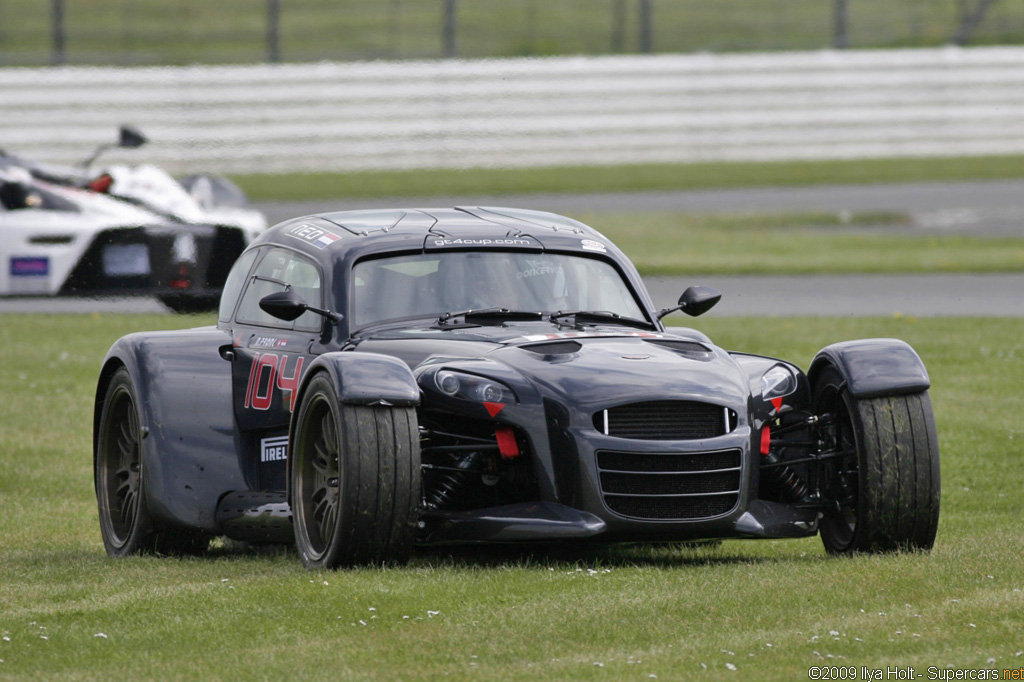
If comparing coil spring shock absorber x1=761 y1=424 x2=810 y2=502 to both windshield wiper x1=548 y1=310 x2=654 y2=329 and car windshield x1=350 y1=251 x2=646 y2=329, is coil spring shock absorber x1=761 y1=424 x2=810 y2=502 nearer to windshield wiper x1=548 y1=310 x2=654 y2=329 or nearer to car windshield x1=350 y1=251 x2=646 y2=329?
windshield wiper x1=548 y1=310 x2=654 y2=329

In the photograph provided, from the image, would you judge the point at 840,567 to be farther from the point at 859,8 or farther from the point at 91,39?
the point at 859,8

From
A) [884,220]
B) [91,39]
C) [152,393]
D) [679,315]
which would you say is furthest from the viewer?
[91,39]

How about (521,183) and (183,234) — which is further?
(521,183)

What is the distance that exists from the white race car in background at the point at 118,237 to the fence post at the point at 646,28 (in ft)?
56.0

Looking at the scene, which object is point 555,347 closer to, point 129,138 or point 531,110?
point 129,138

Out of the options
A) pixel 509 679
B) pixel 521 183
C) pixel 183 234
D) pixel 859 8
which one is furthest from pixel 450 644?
pixel 859 8

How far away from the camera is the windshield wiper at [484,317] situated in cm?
721

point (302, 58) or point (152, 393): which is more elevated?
point (302, 58)

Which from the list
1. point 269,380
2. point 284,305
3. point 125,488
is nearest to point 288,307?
point 284,305

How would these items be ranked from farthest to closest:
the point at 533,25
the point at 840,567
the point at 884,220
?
the point at 533,25
the point at 884,220
the point at 840,567

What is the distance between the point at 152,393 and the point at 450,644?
2.78 meters

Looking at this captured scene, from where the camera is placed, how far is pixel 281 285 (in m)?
7.85

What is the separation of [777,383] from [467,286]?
4.81ft

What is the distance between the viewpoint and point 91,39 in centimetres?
3550
